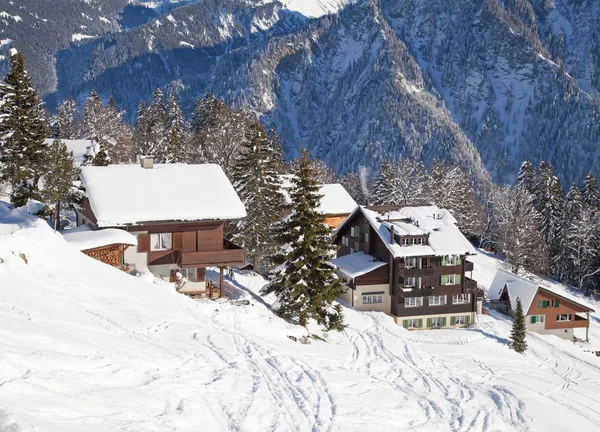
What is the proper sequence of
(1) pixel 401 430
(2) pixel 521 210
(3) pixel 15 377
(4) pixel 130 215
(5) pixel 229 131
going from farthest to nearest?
(2) pixel 521 210 < (5) pixel 229 131 < (4) pixel 130 215 < (1) pixel 401 430 < (3) pixel 15 377

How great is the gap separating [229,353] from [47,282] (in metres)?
7.36

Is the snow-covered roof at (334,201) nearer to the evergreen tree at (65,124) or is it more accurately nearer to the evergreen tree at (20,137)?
the evergreen tree at (20,137)

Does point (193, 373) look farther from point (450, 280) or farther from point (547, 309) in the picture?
point (547, 309)

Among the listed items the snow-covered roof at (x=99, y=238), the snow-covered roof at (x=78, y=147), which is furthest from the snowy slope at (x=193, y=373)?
the snow-covered roof at (x=78, y=147)

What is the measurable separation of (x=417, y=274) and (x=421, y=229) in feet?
11.7

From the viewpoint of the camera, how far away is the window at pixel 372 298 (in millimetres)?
51438

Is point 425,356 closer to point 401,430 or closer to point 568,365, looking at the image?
point 568,365

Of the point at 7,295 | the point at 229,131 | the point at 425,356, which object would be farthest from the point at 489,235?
the point at 7,295

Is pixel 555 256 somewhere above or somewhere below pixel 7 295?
below

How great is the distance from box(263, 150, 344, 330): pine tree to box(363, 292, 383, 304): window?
18503 mm

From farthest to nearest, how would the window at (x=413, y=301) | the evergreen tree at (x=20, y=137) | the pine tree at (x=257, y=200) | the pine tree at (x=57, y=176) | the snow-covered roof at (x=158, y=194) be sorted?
the window at (x=413, y=301)
the pine tree at (x=257, y=200)
the evergreen tree at (x=20, y=137)
the pine tree at (x=57, y=176)
the snow-covered roof at (x=158, y=194)

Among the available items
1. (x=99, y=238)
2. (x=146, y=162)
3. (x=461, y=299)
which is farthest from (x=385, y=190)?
(x=99, y=238)

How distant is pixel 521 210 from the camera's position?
237 ft

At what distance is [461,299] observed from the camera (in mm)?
51938
